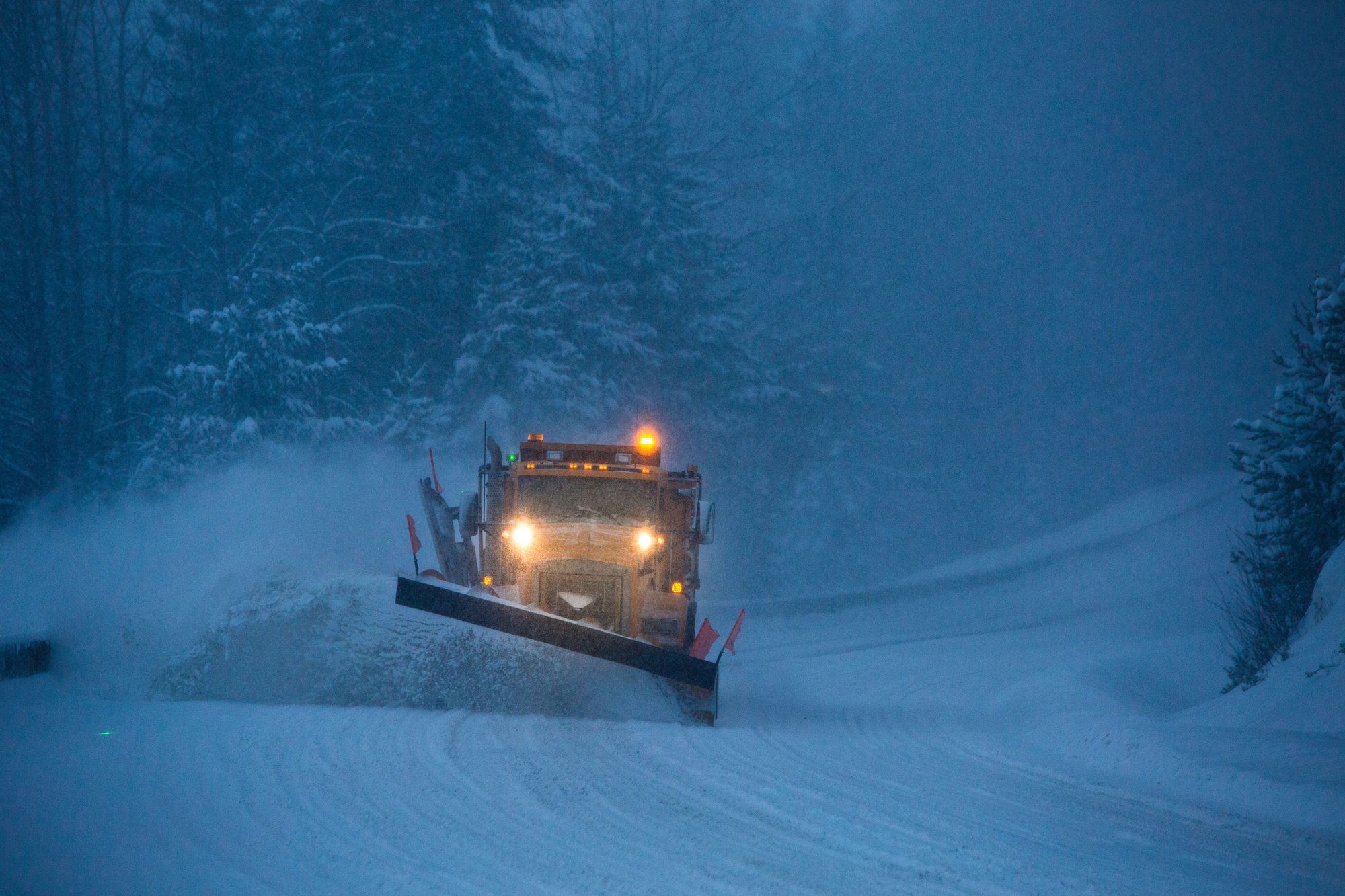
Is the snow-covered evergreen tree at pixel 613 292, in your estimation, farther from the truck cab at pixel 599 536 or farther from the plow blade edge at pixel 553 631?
the plow blade edge at pixel 553 631

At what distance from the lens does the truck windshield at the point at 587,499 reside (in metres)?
11.8

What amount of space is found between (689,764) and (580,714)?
1.72m

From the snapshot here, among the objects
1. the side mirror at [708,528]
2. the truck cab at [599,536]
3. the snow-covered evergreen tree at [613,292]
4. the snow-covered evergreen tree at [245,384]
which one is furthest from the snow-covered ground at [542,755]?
the snow-covered evergreen tree at [613,292]

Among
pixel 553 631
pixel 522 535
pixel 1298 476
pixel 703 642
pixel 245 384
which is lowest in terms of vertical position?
pixel 703 642

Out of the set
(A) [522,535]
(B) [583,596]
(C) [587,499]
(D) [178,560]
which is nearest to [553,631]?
(B) [583,596]

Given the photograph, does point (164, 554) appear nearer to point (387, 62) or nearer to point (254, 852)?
point (254, 852)

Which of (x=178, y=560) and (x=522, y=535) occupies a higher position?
(x=522, y=535)

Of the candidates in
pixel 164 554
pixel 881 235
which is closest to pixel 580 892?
pixel 164 554

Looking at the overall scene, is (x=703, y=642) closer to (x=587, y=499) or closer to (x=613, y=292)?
(x=587, y=499)

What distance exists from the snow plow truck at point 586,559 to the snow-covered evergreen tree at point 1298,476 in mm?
6098

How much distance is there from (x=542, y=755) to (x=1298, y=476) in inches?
361

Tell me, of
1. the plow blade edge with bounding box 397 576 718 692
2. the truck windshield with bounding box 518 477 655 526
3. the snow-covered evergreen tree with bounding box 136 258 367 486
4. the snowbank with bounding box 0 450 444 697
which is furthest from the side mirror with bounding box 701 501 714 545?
the snow-covered evergreen tree with bounding box 136 258 367 486

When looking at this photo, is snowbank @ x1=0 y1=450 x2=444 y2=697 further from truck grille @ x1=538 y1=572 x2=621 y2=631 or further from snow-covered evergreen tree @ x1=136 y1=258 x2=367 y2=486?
snow-covered evergreen tree @ x1=136 y1=258 x2=367 y2=486

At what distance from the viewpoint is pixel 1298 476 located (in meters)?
11.8
